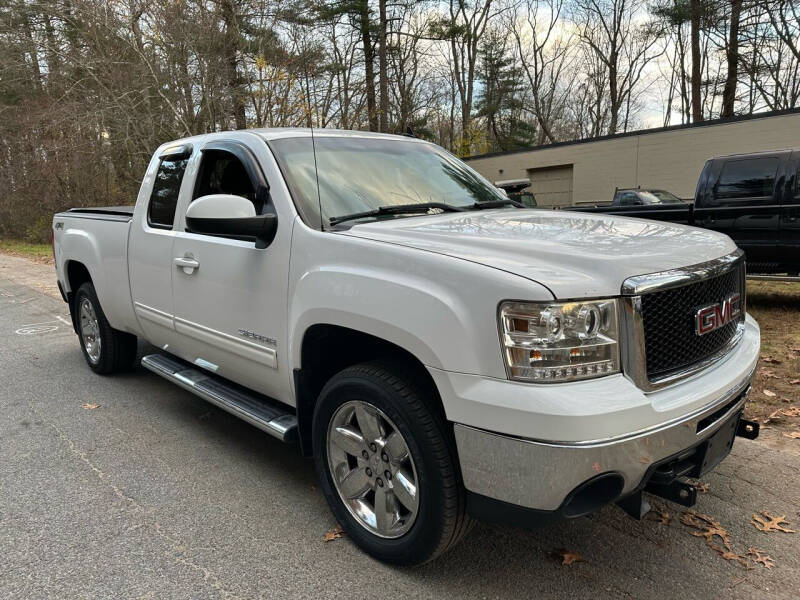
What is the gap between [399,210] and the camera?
3.11 meters

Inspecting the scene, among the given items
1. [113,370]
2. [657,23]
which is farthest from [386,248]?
[657,23]

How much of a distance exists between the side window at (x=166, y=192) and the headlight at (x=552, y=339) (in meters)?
2.82

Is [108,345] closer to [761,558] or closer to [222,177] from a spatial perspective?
[222,177]

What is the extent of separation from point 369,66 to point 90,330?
1966 cm

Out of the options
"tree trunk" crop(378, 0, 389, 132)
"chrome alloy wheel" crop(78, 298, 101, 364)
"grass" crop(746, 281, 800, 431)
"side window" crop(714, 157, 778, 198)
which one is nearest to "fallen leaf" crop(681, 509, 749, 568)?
"grass" crop(746, 281, 800, 431)

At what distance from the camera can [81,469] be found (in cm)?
354

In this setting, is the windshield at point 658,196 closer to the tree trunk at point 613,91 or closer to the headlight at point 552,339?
the headlight at point 552,339

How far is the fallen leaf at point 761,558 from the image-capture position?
102 inches

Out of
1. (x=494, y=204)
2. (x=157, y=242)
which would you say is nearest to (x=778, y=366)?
(x=494, y=204)

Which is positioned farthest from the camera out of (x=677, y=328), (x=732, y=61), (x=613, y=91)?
(x=613, y=91)

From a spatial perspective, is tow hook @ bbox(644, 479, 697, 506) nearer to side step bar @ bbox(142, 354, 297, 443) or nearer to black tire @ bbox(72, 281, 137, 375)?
side step bar @ bbox(142, 354, 297, 443)

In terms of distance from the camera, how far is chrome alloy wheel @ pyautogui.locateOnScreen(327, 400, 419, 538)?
247 centimetres

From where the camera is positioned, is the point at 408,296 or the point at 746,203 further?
the point at 746,203

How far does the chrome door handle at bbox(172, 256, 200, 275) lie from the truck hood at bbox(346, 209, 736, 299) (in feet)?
4.26
